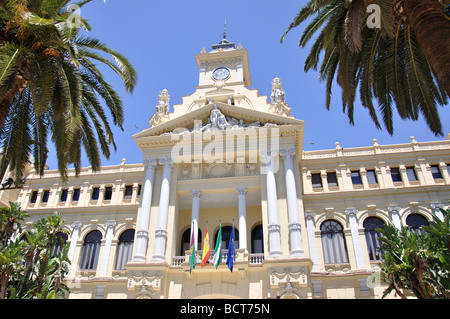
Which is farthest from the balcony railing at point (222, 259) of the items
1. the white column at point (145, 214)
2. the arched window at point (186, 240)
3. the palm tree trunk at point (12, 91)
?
the palm tree trunk at point (12, 91)

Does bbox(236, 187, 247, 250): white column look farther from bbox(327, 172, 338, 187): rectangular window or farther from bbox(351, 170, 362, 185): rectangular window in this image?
bbox(351, 170, 362, 185): rectangular window

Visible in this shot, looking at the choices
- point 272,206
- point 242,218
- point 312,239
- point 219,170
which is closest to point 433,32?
point 272,206

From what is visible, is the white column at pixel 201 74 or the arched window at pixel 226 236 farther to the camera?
the white column at pixel 201 74

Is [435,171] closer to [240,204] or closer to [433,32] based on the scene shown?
[240,204]

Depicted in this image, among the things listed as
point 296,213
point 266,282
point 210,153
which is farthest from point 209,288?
point 210,153

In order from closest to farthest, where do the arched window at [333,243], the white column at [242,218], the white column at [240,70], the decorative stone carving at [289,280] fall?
the decorative stone carving at [289,280] → the white column at [242,218] → the arched window at [333,243] → the white column at [240,70]

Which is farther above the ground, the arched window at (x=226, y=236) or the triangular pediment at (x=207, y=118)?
the triangular pediment at (x=207, y=118)

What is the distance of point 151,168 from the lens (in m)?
26.3

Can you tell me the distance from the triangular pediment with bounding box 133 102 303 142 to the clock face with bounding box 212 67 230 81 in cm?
638

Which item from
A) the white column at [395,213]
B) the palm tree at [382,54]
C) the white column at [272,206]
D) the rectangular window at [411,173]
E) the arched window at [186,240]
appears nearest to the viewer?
the palm tree at [382,54]

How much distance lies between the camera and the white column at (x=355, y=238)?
82.6ft

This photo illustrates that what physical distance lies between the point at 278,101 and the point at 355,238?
440 inches

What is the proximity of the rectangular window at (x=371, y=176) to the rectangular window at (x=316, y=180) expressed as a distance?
3.62 m

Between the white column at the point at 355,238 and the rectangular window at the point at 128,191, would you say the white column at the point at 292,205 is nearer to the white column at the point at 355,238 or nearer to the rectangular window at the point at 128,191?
the white column at the point at 355,238
